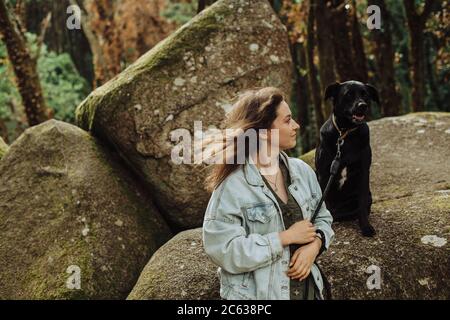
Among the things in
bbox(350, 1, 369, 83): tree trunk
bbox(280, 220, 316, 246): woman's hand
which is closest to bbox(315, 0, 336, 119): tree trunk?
bbox(350, 1, 369, 83): tree trunk

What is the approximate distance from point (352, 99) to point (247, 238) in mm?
2212

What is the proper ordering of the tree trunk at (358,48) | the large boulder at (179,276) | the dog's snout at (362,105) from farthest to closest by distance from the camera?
1. the tree trunk at (358,48)
2. the dog's snout at (362,105)
3. the large boulder at (179,276)

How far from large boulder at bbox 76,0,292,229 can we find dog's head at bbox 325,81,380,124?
173cm

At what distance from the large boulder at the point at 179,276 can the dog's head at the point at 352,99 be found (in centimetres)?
172

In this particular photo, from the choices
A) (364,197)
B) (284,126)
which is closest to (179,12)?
(364,197)

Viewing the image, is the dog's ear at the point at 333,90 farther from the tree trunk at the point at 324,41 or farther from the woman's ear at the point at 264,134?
the tree trunk at the point at 324,41

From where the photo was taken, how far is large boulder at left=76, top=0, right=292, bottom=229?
19.4 feet

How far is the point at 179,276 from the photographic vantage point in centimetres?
430

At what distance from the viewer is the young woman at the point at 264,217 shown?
277 cm

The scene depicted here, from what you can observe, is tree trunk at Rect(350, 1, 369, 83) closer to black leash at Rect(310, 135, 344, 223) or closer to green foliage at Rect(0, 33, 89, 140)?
black leash at Rect(310, 135, 344, 223)

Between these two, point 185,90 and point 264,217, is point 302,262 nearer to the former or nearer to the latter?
point 264,217

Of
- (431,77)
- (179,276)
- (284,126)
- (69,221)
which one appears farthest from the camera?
(431,77)

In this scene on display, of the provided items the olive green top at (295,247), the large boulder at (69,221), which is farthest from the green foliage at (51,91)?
the olive green top at (295,247)

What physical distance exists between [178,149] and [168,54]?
1.16 metres
